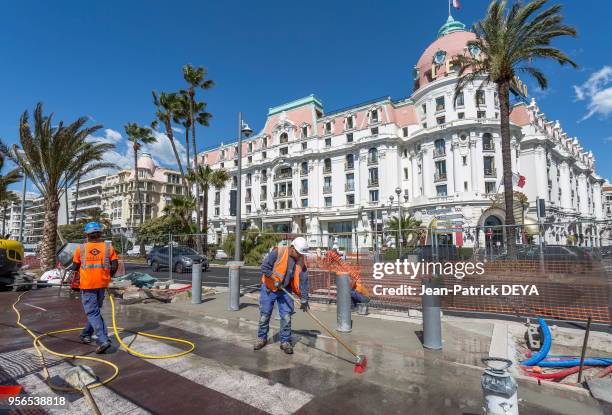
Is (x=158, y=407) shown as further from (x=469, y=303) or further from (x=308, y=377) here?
(x=469, y=303)

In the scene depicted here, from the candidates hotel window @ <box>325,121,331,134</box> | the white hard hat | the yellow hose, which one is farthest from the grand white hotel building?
the white hard hat

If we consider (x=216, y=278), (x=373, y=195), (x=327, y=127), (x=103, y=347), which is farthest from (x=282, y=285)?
(x=327, y=127)

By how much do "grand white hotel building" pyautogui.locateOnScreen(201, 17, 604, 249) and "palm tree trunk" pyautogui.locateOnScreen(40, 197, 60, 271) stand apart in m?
14.0

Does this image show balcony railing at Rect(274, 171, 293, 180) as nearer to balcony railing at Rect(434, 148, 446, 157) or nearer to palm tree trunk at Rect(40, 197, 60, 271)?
balcony railing at Rect(434, 148, 446, 157)

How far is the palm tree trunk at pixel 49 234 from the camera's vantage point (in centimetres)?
1497

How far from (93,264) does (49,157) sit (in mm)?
13918

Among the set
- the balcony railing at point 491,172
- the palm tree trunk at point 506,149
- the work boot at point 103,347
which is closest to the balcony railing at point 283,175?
the balcony railing at point 491,172

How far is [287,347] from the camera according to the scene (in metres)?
4.74

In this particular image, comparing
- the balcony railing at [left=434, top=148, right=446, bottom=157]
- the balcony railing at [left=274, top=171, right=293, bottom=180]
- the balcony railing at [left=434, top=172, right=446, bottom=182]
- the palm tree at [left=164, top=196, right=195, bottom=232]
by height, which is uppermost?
the balcony railing at [left=434, top=148, right=446, bottom=157]

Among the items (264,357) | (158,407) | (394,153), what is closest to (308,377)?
(264,357)

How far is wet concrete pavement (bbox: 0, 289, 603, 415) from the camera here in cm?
322

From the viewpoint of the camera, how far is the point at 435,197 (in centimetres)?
3619

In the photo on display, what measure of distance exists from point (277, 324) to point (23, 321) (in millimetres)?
5384

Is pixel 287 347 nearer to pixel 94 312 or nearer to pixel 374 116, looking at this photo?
pixel 94 312
